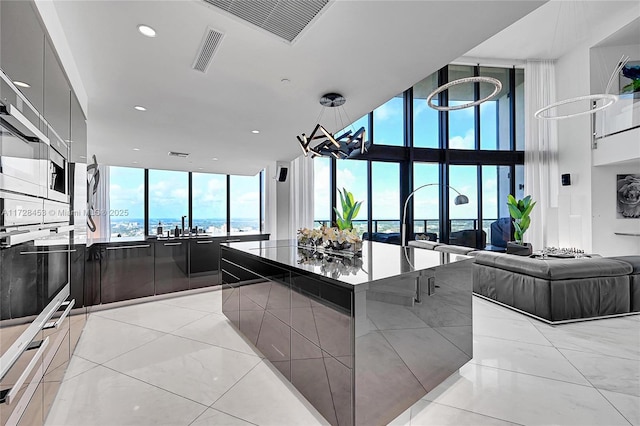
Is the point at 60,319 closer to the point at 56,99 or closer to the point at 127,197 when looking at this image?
the point at 56,99

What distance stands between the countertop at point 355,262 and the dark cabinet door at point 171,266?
8.03ft

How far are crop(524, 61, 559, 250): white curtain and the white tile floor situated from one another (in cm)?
576

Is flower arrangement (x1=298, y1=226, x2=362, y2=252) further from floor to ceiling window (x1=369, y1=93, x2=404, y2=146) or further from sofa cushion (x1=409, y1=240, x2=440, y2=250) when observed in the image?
floor to ceiling window (x1=369, y1=93, x2=404, y2=146)

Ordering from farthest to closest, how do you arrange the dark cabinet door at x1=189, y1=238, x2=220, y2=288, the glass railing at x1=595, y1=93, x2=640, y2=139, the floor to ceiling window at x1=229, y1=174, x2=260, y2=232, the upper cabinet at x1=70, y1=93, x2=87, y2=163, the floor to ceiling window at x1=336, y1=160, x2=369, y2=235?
the floor to ceiling window at x1=336, y1=160, x2=369, y2=235 → the floor to ceiling window at x1=229, y1=174, x2=260, y2=232 → the glass railing at x1=595, y1=93, x2=640, y2=139 → the dark cabinet door at x1=189, y1=238, x2=220, y2=288 → the upper cabinet at x1=70, y1=93, x2=87, y2=163

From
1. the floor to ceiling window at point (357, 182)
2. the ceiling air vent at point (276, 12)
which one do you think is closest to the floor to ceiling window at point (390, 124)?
the floor to ceiling window at point (357, 182)

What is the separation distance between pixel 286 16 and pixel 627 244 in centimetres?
884

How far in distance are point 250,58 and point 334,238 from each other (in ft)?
5.03

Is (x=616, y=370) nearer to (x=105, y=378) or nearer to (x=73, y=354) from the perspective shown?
(x=105, y=378)

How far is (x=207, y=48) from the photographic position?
2.04 meters

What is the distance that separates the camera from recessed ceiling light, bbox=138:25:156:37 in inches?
71.4

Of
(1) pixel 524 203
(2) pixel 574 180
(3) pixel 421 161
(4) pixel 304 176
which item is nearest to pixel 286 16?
(4) pixel 304 176

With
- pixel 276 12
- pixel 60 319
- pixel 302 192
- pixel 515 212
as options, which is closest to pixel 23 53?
pixel 276 12

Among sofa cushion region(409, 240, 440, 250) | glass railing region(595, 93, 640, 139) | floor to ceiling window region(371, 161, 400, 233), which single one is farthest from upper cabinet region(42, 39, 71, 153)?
glass railing region(595, 93, 640, 139)

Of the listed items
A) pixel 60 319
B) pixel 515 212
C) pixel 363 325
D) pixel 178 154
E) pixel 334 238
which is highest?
pixel 178 154
